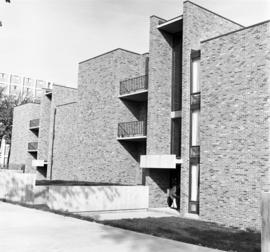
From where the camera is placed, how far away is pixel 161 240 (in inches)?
358

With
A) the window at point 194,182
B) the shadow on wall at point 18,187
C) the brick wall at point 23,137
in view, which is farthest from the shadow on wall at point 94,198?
the brick wall at point 23,137

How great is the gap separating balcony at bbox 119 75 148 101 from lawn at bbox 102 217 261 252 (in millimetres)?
8087

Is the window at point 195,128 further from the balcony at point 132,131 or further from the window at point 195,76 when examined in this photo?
the balcony at point 132,131

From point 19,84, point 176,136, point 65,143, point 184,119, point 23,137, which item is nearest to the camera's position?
point 184,119

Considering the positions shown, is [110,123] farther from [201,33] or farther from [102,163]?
[201,33]

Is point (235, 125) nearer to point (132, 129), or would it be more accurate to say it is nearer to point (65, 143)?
point (132, 129)

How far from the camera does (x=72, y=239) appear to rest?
900cm

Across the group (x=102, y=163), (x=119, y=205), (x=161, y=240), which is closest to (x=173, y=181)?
(x=119, y=205)

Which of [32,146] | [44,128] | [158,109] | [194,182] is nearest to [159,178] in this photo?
[194,182]

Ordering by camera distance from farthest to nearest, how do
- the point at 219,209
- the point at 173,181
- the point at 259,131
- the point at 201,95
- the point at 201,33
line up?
1. the point at 173,181
2. the point at 201,33
3. the point at 201,95
4. the point at 219,209
5. the point at 259,131

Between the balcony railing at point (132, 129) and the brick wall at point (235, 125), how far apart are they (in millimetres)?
5259

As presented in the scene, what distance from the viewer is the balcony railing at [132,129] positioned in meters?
21.3

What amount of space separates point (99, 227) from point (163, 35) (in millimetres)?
12780

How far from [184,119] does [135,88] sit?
5.63m
